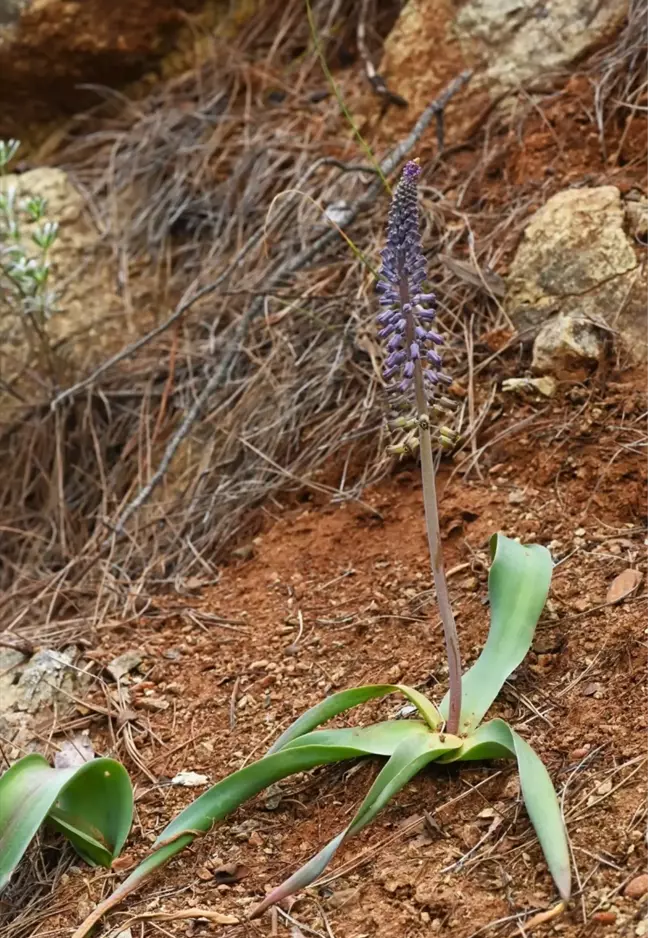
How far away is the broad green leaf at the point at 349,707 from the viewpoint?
2031mm

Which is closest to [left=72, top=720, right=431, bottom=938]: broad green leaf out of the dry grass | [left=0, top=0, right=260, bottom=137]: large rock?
the dry grass

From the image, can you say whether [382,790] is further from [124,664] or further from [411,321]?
[124,664]

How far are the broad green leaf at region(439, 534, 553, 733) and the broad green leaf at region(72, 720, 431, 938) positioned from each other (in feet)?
0.44

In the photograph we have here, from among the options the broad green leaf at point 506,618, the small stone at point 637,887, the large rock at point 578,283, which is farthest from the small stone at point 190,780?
the large rock at point 578,283

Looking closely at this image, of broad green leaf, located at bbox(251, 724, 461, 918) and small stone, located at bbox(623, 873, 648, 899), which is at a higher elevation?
broad green leaf, located at bbox(251, 724, 461, 918)

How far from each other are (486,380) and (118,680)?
4.58ft

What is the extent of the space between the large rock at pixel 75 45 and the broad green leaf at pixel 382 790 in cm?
397

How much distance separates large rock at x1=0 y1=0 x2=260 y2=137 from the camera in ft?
15.2

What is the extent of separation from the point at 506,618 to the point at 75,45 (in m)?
3.81

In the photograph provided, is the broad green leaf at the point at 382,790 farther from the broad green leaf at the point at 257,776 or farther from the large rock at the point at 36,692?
the large rock at the point at 36,692

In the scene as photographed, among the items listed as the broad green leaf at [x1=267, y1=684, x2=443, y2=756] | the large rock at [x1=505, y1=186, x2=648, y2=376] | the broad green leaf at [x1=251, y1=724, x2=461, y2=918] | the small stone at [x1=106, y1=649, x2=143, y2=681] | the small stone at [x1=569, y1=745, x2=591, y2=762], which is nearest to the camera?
the broad green leaf at [x1=251, y1=724, x2=461, y2=918]

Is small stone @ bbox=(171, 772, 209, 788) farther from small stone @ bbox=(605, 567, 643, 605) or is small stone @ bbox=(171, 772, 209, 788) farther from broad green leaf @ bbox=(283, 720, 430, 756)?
small stone @ bbox=(605, 567, 643, 605)

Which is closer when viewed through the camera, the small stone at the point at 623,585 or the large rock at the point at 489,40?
the small stone at the point at 623,585

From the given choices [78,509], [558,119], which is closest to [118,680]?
[78,509]
